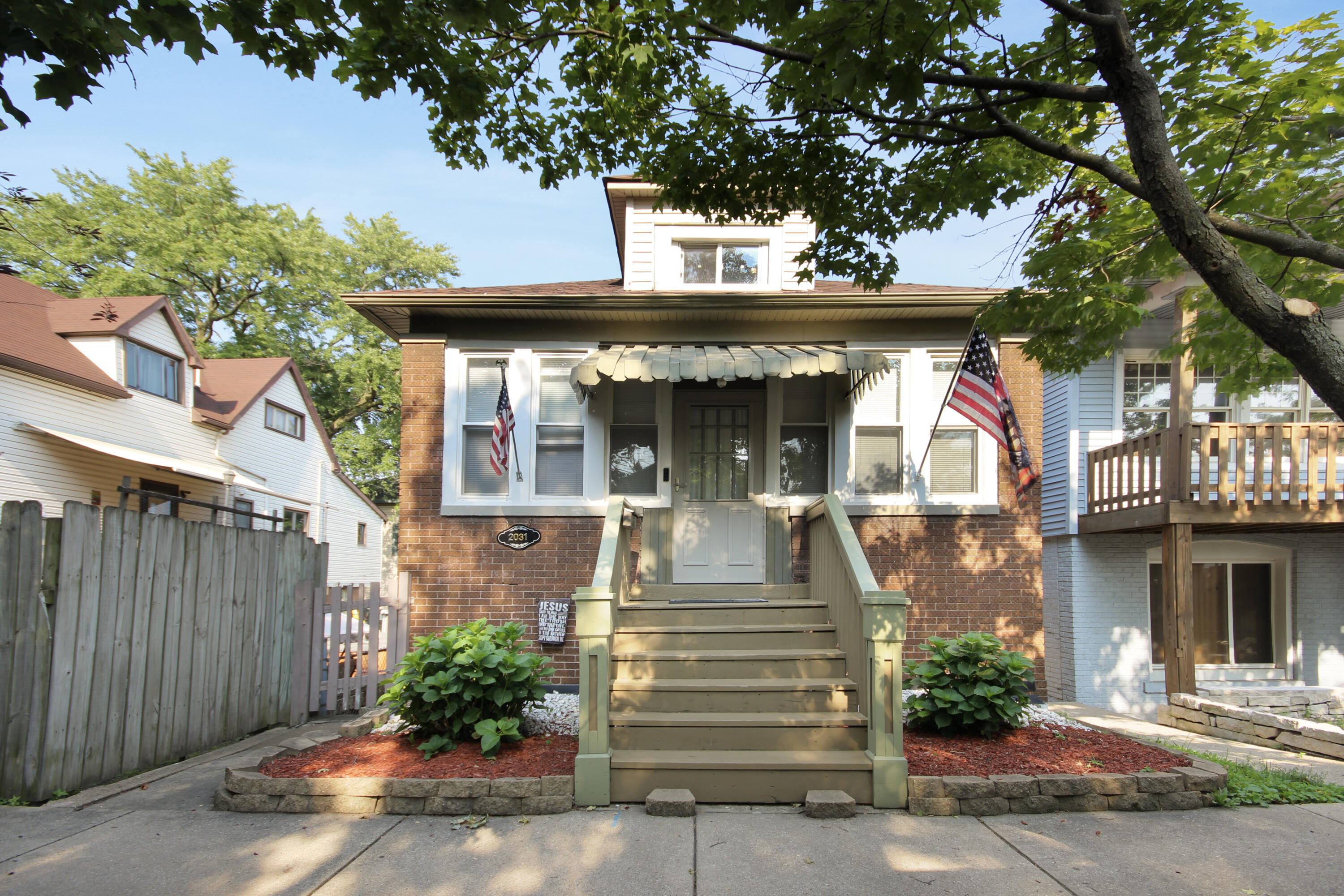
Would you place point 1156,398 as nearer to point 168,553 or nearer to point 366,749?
point 366,749

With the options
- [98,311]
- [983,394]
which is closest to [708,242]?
[983,394]

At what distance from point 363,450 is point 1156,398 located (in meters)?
28.6

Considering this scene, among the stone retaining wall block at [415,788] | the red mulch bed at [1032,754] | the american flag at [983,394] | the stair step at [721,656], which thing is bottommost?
the stone retaining wall block at [415,788]

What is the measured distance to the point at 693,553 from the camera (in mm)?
8898

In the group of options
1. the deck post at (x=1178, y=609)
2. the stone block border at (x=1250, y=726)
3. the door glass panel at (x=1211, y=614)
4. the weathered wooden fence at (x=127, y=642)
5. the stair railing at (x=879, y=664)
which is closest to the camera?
the weathered wooden fence at (x=127, y=642)

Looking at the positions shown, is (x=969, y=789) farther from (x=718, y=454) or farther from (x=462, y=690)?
(x=718, y=454)

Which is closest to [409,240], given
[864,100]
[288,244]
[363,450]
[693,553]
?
[288,244]

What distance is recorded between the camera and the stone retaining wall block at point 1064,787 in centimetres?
524

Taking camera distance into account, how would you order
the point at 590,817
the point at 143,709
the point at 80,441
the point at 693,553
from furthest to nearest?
the point at 80,441 < the point at 693,553 < the point at 143,709 < the point at 590,817

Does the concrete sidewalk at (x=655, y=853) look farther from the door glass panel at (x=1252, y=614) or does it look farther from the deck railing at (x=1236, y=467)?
the door glass panel at (x=1252, y=614)

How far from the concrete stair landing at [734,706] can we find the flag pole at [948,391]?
212 cm

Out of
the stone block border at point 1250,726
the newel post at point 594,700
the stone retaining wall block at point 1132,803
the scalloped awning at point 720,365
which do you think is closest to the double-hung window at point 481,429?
the scalloped awning at point 720,365

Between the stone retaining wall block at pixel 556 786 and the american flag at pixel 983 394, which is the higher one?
the american flag at pixel 983 394

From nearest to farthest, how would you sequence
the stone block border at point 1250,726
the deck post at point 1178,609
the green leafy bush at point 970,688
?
the green leafy bush at point 970,688 → the stone block border at point 1250,726 → the deck post at point 1178,609
